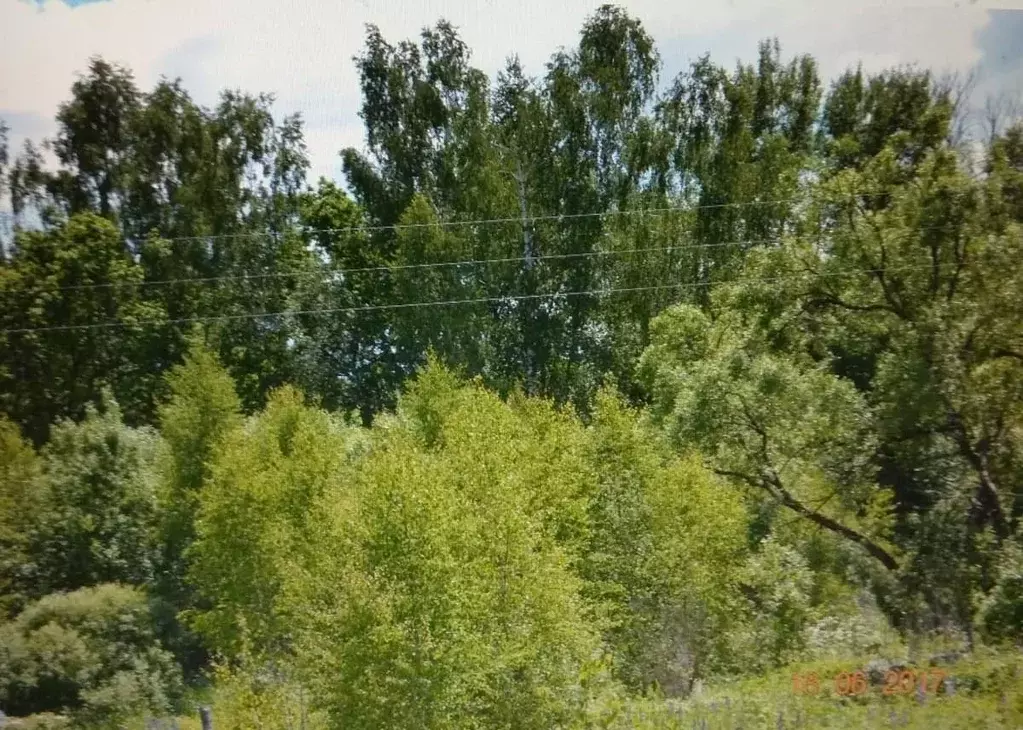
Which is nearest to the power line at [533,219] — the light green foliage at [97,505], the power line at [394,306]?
the power line at [394,306]

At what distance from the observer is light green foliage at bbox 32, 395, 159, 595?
27.1 feet

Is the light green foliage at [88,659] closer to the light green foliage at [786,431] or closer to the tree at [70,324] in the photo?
the tree at [70,324]

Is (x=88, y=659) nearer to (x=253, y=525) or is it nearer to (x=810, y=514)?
(x=253, y=525)

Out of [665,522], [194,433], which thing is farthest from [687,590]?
[194,433]

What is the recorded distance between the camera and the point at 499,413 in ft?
29.6

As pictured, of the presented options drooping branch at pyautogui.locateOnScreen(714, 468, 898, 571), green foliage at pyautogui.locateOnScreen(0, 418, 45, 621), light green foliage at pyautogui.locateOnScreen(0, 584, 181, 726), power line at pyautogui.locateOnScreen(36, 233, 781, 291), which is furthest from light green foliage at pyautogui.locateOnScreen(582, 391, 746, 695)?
green foliage at pyautogui.locateOnScreen(0, 418, 45, 621)

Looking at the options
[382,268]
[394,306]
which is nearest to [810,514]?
[394,306]

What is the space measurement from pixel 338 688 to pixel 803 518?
4574 millimetres

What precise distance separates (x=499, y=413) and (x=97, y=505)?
3859mm

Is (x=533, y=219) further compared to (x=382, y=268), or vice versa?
(x=533, y=219)

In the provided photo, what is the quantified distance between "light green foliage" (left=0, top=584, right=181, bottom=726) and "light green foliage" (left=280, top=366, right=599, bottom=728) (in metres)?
1.65

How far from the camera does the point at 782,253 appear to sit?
917cm
